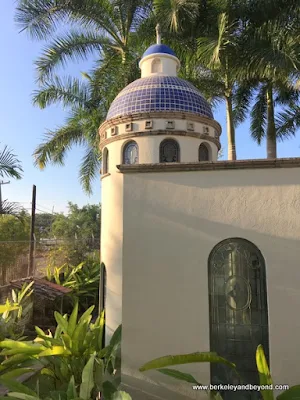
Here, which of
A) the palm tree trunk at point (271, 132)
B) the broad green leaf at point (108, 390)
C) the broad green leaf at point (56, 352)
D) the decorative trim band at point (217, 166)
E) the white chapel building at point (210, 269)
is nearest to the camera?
the broad green leaf at point (108, 390)

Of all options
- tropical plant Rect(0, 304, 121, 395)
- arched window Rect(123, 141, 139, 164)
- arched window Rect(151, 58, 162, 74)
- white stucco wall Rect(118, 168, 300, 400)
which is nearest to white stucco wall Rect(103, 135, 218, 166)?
arched window Rect(123, 141, 139, 164)

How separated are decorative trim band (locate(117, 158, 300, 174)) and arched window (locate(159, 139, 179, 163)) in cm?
302

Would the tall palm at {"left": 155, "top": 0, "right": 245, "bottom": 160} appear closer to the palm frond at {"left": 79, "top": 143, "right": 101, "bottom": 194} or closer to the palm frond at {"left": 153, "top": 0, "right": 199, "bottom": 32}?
the palm frond at {"left": 153, "top": 0, "right": 199, "bottom": 32}

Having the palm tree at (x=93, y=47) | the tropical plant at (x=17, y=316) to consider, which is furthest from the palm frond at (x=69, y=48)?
the tropical plant at (x=17, y=316)

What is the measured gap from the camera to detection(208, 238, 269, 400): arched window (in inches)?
198

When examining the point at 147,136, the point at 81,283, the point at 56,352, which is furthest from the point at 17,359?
the point at 81,283

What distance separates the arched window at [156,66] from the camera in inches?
397

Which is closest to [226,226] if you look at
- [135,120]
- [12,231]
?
[135,120]

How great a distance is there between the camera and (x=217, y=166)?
5402 millimetres

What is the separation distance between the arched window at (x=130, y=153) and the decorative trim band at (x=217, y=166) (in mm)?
3061

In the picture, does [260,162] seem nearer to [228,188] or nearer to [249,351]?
[228,188]

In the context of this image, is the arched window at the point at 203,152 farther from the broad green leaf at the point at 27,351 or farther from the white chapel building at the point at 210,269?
the broad green leaf at the point at 27,351

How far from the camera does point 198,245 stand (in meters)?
5.34

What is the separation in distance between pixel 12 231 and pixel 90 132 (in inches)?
375
